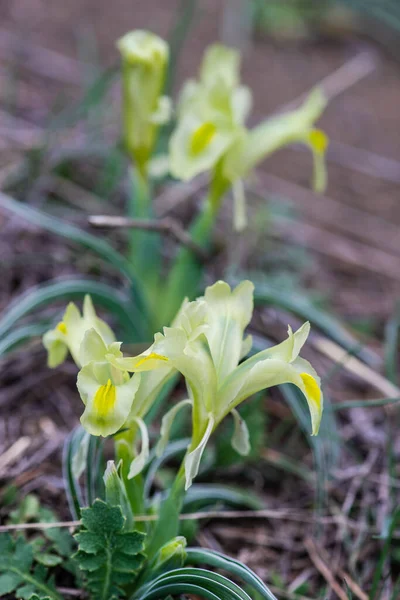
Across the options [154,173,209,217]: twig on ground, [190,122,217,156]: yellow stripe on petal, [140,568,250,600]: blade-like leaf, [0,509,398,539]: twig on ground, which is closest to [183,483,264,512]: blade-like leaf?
[0,509,398,539]: twig on ground

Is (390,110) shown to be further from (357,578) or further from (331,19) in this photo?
(357,578)

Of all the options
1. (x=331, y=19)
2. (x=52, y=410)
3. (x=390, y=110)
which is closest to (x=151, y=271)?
(x=52, y=410)

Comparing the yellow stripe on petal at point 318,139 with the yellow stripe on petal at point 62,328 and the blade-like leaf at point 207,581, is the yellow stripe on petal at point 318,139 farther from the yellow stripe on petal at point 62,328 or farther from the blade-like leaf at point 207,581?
the blade-like leaf at point 207,581

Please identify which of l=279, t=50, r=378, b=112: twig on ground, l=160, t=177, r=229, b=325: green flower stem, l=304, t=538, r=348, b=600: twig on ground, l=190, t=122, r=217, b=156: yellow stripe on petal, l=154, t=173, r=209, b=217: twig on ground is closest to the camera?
l=304, t=538, r=348, b=600: twig on ground

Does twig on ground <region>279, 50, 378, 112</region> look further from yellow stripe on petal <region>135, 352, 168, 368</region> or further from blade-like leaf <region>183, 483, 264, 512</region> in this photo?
yellow stripe on petal <region>135, 352, 168, 368</region>

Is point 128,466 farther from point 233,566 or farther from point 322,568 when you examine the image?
point 322,568
